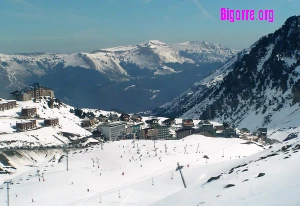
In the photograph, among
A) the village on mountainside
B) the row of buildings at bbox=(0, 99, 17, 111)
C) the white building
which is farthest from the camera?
the row of buildings at bbox=(0, 99, 17, 111)

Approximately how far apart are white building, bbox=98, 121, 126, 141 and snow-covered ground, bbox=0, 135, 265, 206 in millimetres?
51463

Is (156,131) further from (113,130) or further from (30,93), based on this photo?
(30,93)

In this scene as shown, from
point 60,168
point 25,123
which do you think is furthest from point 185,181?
point 25,123

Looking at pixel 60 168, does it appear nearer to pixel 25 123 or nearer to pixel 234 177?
pixel 234 177

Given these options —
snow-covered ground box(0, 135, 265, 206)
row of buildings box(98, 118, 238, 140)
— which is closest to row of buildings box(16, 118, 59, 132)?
row of buildings box(98, 118, 238, 140)

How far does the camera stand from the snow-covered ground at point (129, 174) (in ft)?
194

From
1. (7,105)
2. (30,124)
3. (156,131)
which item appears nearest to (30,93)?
(7,105)

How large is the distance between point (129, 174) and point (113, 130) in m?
87.4

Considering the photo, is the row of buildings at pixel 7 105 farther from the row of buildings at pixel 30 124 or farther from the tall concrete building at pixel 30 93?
the row of buildings at pixel 30 124

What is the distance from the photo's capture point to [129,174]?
252 ft

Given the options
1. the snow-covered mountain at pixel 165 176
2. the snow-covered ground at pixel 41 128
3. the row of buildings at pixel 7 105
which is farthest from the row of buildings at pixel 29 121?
the snow-covered mountain at pixel 165 176

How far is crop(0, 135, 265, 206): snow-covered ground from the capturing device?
59.0 metres

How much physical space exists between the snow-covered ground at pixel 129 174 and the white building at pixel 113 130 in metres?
51.5

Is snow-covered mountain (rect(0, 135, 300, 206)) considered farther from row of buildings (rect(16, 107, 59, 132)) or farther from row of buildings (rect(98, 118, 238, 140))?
row of buildings (rect(98, 118, 238, 140))
